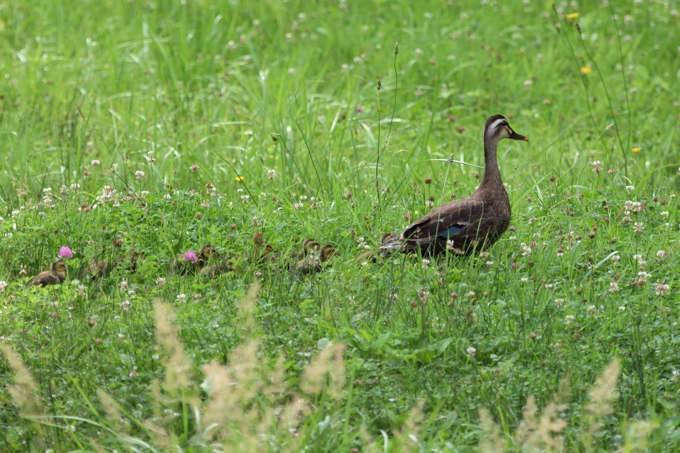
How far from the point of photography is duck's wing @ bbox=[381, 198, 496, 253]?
594 centimetres

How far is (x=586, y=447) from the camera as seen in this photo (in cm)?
366

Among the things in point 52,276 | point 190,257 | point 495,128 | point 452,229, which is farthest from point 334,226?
point 52,276

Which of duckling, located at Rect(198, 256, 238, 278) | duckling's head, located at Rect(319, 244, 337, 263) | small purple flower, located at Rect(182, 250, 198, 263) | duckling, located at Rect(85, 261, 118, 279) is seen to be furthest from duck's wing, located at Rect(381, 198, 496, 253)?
duckling, located at Rect(85, 261, 118, 279)

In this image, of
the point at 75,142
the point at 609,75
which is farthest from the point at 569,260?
the point at 609,75

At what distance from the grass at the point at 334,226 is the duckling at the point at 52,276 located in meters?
0.06

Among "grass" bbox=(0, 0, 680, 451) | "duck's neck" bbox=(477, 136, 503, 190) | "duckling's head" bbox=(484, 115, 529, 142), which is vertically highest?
"duckling's head" bbox=(484, 115, 529, 142)

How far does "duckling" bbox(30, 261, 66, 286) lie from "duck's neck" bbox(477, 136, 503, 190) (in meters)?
2.65

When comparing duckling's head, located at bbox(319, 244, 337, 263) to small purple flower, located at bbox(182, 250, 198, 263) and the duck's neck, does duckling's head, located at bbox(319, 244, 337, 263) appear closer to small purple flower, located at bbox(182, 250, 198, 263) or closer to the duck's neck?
small purple flower, located at bbox(182, 250, 198, 263)

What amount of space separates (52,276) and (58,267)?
0.20 metres

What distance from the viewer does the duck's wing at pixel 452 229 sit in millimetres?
5941

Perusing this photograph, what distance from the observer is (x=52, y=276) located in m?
5.47

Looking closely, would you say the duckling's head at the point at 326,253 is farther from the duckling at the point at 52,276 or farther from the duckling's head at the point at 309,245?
the duckling at the point at 52,276

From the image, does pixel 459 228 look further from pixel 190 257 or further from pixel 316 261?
pixel 190 257

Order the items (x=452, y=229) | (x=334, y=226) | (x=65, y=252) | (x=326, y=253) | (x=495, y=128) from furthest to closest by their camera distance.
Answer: (x=495, y=128)
(x=334, y=226)
(x=452, y=229)
(x=326, y=253)
(x=65, y=252)
